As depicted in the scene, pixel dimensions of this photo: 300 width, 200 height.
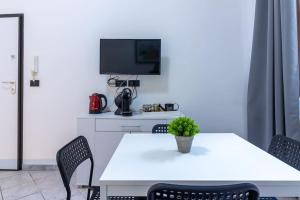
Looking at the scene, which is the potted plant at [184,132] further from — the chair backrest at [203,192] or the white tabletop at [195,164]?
the chair backrest at [203,192]

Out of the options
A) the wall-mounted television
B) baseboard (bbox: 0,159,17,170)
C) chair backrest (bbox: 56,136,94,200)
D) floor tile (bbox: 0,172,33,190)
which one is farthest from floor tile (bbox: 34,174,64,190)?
chair backrest (bbox: 56,136,94,200)

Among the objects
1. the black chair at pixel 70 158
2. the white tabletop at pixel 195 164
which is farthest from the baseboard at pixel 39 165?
the white tabletop at pixel 195 164

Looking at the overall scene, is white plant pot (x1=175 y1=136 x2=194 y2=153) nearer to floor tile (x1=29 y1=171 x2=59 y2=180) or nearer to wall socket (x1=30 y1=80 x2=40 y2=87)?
Result: floor tile (x1=29 y1=171 x2=59 y2=180)

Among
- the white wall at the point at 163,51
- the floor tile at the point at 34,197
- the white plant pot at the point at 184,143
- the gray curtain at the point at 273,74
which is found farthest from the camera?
the white wall at the point at 163,51

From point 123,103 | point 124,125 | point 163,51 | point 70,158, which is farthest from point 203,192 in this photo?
point 163,51

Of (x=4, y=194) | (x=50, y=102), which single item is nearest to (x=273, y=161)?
(x=4, y=194)

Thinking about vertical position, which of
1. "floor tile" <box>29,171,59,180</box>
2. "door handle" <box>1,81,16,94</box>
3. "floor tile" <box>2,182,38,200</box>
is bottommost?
"floor tile" <box>2,182,38,200</box>

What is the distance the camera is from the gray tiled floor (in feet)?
9.21

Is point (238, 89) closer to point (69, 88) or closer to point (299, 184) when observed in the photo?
point (69, 88)

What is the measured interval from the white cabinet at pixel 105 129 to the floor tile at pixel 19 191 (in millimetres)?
479

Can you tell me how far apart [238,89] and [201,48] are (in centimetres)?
70

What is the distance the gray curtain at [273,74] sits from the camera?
2.60m

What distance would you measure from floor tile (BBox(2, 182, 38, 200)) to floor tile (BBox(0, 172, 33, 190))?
0.10 metres

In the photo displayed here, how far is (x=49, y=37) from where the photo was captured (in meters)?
3.55
